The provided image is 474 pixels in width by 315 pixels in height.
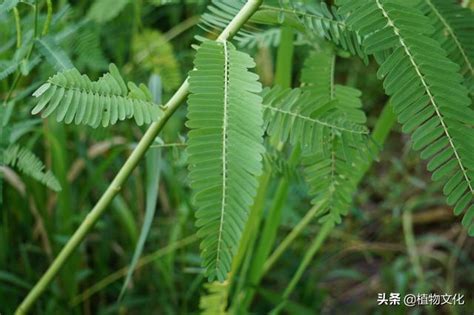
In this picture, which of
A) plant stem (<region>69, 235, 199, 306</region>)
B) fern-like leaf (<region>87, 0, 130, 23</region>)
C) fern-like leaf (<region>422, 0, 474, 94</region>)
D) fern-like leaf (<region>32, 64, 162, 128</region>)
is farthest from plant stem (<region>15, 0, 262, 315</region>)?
fern-like leaf (<region>87, 0, 130, 23</region>)

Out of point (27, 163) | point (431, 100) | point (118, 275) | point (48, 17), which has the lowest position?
point (118, 275)

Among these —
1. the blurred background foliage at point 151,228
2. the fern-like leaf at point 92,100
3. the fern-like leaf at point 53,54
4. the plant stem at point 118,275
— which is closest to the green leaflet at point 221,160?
the fern-like leaf at point 92,100

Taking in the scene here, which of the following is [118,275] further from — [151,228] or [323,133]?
[323,133]

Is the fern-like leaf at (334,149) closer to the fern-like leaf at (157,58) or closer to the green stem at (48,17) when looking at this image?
the green stem at (48,17)

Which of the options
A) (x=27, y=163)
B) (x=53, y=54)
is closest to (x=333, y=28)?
(x=53, y=54)

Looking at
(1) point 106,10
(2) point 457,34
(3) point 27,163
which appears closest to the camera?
(2) point 457,34

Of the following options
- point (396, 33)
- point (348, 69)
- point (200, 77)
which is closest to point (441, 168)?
point (396, 33)

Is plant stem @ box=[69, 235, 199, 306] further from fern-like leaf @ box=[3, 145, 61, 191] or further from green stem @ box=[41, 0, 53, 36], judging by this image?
green stem @ box=[41, 0, 53, 36]
